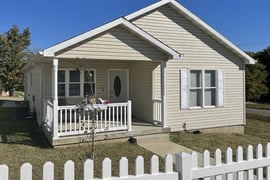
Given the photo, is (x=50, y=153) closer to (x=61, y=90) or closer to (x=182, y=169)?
(x=61, y=90)

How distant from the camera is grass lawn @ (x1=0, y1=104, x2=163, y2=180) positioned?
5890mm

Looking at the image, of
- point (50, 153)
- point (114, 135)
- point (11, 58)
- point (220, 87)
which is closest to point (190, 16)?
point (220, 87)

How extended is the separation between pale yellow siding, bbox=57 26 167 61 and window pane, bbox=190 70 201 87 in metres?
2.63

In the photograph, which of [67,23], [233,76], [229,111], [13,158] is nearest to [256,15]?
[233,76]

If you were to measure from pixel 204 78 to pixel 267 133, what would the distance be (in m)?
4.32

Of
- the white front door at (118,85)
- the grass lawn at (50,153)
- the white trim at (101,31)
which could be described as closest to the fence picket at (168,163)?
the grass lawn at (50,153)

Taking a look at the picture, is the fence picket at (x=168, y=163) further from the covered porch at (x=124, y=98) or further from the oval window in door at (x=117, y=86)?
the oval window in door at (x=117, y=86)

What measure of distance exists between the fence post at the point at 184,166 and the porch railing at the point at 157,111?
295 inches

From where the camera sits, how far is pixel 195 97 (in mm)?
11398

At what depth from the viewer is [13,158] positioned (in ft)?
21.6

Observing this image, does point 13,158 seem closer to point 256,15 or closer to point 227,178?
point 227,178

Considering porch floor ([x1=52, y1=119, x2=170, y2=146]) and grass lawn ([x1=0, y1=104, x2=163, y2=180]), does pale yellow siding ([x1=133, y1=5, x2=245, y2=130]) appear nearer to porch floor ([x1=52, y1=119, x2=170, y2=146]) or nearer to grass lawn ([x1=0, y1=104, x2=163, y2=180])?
porch floor ([x1=52, y1=119, x2=170, y2=146])

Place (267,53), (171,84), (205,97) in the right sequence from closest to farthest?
1. (171,84)
2. (205,97)
3. (267,53)

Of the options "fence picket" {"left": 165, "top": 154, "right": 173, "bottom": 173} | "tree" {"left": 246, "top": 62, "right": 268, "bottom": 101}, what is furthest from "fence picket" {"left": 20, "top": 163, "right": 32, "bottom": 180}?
"tree" {"left": 246, "top": 62, "right": 268, "bottom": 101}
